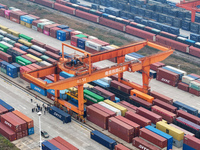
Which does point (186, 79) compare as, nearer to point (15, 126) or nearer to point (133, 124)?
point (133, 124)

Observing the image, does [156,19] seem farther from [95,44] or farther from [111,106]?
[111,106]

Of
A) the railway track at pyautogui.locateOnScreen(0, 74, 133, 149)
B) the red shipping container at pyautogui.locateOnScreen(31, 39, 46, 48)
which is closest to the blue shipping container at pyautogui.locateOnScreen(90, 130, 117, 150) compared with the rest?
the railway track at pyautogui.locateOnScreen(0, 74, 133, 149)

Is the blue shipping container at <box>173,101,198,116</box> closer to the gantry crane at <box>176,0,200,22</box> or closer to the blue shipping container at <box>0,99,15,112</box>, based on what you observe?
the blue shipping container at <box>0,99,15,112</box>

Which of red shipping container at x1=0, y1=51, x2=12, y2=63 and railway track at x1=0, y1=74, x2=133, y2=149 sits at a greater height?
red shipping container at x1=0, y1=51, x2=12, y2=63

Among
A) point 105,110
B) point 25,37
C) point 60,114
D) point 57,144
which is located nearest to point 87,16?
point 25,37

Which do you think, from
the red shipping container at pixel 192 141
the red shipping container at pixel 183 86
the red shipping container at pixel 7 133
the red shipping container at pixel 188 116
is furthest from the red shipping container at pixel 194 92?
the red shipping container at pixel 7 133

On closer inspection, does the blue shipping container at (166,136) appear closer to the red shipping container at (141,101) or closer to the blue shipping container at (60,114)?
the red shipping container at (141,101)
